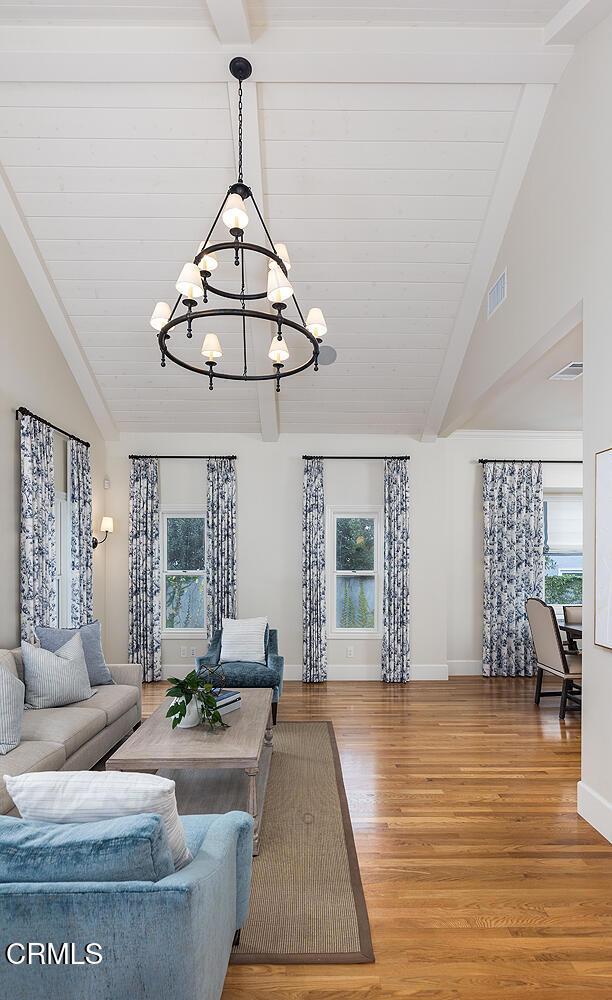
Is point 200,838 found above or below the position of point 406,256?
below

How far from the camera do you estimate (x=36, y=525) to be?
502 cm

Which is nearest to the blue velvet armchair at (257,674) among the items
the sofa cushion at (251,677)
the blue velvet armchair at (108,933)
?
the sofa cushion at (251,677)

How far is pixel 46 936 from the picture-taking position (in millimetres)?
1588

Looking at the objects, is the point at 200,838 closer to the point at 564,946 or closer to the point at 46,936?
the point at 46,936

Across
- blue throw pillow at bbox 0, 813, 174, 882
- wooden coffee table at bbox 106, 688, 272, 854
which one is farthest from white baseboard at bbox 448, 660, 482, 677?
blue throw pillow at bbox 0, 813, 174, 882

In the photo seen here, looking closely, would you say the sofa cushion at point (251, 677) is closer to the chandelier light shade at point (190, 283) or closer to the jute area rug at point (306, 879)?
the jute area rug at point (306, 879)

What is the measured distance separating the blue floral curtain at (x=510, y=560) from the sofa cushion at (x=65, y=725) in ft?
15.9

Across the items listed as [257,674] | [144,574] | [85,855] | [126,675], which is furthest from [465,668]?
[85,855]

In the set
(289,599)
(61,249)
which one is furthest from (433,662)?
(61,249)

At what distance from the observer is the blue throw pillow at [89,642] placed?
4.66 metres

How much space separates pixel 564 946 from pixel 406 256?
4.49 meters

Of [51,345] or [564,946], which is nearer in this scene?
[564,946]

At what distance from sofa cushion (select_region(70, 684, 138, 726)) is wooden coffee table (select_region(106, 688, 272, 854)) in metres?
0.41

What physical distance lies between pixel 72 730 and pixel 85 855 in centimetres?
242
